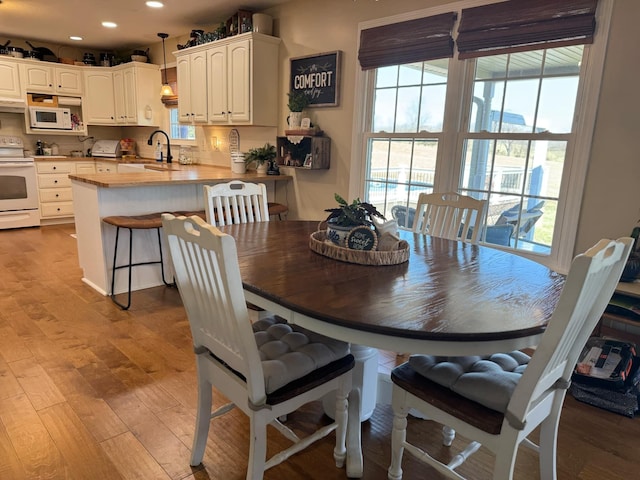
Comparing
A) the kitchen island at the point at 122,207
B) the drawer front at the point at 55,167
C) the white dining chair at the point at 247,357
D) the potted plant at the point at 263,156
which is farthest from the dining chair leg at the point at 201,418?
the drawer front at the point at 55,167

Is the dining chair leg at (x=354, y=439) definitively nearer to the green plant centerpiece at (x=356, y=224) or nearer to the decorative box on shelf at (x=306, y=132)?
the green plant centerpiece at (x=356, y=224)

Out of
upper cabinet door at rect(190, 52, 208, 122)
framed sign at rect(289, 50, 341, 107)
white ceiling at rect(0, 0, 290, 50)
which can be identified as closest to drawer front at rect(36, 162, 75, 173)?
white ceiling at rect(0, 0, 290, 50)

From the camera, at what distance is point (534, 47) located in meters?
2.61

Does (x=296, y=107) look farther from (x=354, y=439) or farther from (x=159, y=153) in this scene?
(x=354, y=439)

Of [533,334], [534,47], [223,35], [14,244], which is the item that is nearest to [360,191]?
[534,47]

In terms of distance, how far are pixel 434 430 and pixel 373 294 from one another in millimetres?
910

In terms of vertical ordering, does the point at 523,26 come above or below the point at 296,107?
above

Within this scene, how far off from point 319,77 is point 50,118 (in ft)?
14.4

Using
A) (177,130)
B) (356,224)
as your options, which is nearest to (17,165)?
(177,130)

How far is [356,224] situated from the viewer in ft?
6.00

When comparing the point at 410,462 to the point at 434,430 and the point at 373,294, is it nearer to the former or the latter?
the point at 434,430

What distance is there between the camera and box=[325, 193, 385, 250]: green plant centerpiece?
178cm

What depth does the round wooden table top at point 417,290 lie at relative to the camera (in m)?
1.22

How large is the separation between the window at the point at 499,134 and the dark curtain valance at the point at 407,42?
0.09m
